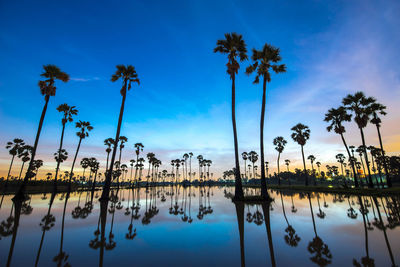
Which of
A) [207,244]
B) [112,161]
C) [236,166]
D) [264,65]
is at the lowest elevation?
[207,244]

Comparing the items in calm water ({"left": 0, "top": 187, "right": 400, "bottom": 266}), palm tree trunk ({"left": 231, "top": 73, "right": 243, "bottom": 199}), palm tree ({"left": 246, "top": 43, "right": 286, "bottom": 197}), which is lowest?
calm water ({"left": 0, "top": 187, "right": 400, "bottom": 266})

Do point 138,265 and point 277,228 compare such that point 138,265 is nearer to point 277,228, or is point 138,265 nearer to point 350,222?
point 277,228

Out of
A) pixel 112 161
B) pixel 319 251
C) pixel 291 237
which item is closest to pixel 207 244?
pixel 291 237

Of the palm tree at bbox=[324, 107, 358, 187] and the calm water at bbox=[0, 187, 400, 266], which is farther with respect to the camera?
the palm tree at bbox=[324, 107, 358, 187]

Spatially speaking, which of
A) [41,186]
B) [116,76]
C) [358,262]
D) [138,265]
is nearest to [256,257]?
[358,262]

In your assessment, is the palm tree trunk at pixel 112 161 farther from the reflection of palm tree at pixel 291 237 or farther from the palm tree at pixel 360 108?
the palm tree at pixel 360 108

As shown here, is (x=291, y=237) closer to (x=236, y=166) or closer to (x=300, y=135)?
(x=236, y=166)

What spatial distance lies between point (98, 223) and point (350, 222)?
13676 millimetres

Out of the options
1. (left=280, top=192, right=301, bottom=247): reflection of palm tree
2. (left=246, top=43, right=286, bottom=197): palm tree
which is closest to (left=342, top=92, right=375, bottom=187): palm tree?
(left=246, top=43, right=286, bottom=197): palm tree

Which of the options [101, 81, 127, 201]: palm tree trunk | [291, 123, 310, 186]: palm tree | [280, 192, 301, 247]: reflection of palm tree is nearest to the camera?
Answer: [280, 192, 301, 247]: reflection of palm tree

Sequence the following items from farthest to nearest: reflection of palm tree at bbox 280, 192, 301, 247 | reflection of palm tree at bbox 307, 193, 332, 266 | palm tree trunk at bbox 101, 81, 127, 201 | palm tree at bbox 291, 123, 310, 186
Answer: palm tree at bbox 291, 123, 310, 186
palm tree trunk at bbox 101, 81, 127, 201
reflection of palm tree at bbox 280, 192, 301, 247
reflection of palm tree at bbox 307, 193, 332, 266

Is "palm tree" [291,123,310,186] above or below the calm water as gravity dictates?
above

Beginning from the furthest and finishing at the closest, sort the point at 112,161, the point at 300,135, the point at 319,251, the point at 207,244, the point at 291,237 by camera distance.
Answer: the point at 300,135 < the point at 112,161 < the point at 291,237 < the point at 207,244 < the point at 319,251

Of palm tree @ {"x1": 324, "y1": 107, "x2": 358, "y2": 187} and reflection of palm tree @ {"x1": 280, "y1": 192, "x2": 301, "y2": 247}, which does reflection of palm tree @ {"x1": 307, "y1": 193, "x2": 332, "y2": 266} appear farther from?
palm tree @ {"x1": 324, "y1": 107, "x2": 358, "y2": 187}
